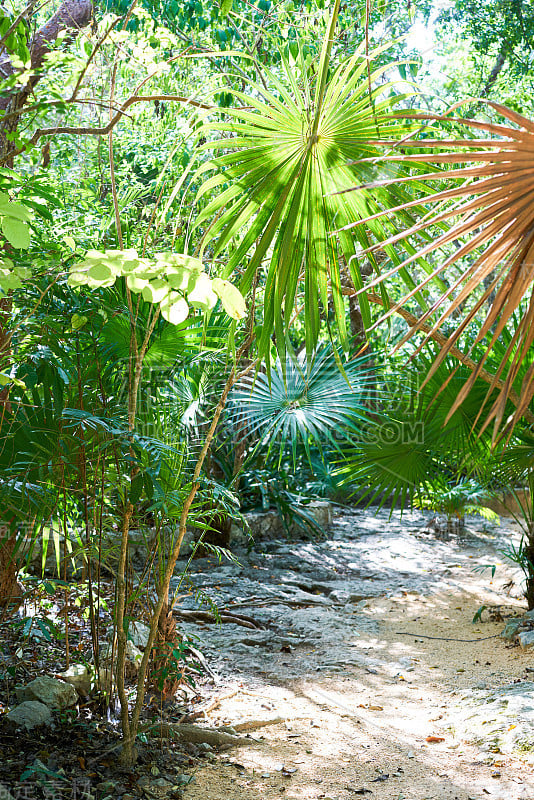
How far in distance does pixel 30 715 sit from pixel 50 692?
15 centimetres

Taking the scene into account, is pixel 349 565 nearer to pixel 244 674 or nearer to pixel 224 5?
pixel 244 674

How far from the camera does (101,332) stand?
2.58 metres

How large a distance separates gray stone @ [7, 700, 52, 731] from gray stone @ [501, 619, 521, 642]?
9.47 ft

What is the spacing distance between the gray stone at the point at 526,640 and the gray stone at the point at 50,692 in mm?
2641

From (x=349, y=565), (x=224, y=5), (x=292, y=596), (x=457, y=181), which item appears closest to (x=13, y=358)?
(x=224, y=5)

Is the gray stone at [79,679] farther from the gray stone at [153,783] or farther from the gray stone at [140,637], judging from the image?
the gray stone at [153,783]

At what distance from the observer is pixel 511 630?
414 cm

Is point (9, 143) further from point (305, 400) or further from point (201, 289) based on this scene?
point (305, 400)

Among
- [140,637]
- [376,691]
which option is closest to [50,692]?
[140,637]

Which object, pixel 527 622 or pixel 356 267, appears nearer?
pixel 356 267

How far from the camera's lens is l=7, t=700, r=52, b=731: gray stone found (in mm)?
2418

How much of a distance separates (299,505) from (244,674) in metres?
3.33

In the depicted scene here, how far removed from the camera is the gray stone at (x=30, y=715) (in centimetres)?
242

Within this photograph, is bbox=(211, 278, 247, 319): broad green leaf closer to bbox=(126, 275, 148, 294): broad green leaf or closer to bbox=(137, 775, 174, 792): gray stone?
bbox=(126, 275, 148, 294): broad green leaf
